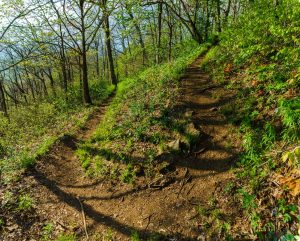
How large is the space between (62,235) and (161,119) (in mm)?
4314

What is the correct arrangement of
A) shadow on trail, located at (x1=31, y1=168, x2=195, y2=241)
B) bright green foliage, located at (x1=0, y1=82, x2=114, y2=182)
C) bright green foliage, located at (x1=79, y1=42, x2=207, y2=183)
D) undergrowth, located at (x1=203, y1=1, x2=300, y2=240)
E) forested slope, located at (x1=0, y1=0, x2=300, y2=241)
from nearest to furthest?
undergrowth, located at (x1=203, y1=1, x2=300, y2=240) < forested slope, located at (x1=0, y1=0, x2=300, y2=241) < shadow on trail, located at (x1=31, y1=168, x2=195, y2=241) < bright green foliage, located at (x1=79, y1=42, x2=207, y2=183) < bright green foliage, located at (x1=0, y1=82, x2=114, y2=182)

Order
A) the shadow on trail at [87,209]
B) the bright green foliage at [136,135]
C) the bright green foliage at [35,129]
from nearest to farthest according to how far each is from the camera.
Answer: the shadow on trail at [87,209]
the bright green foliage at [136,135]
the bright green foliage at [35,129]

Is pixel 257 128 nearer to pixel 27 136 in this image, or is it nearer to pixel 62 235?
pixel 62 235

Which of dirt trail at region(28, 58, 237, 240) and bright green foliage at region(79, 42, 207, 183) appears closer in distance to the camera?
dirt trail at region(28, 58, 237, 240)

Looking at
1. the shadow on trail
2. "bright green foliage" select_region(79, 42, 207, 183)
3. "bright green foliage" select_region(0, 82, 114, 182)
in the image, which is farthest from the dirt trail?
"bright green foliage" select_region(0, 82, 114, 182)

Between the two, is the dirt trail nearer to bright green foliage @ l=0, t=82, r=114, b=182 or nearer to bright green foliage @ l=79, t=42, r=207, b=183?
bright green foliage @ l=79, t=42, r=207, b=183

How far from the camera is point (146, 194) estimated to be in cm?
618

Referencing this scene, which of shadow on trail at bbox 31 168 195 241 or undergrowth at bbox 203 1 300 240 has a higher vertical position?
undergrowth at bbox 203 1 300 240

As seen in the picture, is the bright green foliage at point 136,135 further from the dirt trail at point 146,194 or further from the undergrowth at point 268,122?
the undergrowth at point 268,122

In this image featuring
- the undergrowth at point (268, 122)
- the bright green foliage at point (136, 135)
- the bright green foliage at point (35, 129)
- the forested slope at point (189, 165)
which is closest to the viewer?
the undergrowth at point (268, 122)

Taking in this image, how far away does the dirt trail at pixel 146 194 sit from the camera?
5.44 meters

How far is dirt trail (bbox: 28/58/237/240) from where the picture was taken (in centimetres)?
544

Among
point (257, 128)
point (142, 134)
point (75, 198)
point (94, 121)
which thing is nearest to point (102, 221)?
point (75, 198)

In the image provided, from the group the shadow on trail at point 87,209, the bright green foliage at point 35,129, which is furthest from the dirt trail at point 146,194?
the bright green foliage at point 35,129
